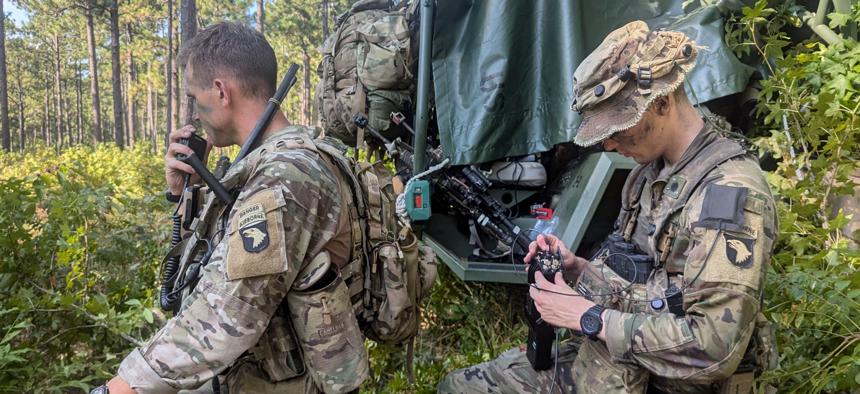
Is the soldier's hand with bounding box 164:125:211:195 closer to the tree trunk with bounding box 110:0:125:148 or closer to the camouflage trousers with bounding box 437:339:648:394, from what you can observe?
the camouflage trousers with bounding box 437:339:648:394

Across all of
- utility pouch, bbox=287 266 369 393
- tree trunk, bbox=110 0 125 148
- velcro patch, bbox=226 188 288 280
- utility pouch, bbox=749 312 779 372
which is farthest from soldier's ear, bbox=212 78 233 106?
tree trunk, bbox=110 0 125 148

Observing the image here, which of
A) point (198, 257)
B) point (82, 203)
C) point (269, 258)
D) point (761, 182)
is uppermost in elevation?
point (761, 182)

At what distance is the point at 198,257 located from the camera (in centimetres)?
171

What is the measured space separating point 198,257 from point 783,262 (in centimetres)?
259

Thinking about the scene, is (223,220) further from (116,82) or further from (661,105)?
(116,82)

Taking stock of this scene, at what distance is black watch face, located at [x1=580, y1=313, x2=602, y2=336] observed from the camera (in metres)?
1.63

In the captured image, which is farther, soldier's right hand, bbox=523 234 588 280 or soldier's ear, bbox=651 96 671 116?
soldier's right hand, bbox=523 234 588 280

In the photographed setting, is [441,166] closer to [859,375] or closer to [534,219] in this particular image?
[534,219]

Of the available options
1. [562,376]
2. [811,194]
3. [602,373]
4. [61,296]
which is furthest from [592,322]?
[61,296]

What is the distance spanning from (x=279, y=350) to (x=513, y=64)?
2.44 m


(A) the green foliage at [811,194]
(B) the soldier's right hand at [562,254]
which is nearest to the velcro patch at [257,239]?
(B) the soldier's right hand at [562,254]

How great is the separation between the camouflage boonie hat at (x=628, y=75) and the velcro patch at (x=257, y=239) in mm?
1057

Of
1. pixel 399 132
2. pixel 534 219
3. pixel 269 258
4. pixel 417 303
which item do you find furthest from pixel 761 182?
pixel 399 132

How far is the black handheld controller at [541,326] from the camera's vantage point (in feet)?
6.18
